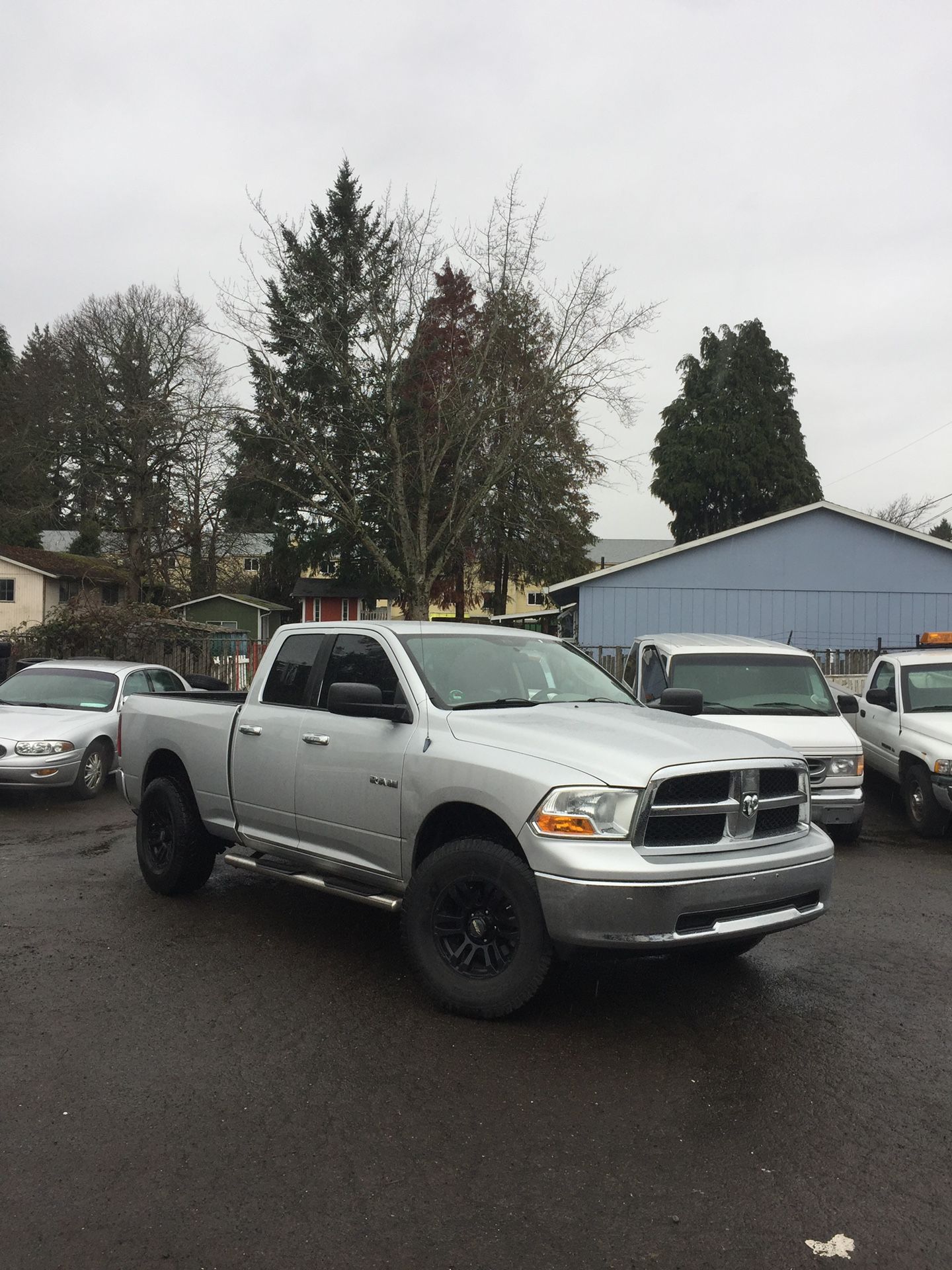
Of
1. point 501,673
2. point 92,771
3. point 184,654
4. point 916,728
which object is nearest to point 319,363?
point 184,654

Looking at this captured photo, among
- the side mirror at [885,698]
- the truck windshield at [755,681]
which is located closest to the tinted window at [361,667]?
the truck windshield at [755,681]

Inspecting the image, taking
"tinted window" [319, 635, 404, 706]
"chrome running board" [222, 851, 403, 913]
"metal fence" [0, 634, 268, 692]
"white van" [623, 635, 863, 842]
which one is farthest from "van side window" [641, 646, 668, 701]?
"metal fence" [0, 634, 268, 692]

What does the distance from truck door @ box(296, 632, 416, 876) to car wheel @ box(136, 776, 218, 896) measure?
1329mm

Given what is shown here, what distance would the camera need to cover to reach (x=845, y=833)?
9.21 metres

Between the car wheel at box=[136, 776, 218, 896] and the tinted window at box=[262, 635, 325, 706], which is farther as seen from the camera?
the car wheel at box=[136, 776, 218, 896]

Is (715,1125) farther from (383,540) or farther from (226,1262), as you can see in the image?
(383,540)

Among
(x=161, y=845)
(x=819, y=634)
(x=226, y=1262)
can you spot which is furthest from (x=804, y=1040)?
(x=819, y=634)

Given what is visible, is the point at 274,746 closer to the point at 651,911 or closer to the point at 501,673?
the point at 501,673

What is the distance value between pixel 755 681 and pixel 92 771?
7083 mm

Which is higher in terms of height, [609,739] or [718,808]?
[609,739]

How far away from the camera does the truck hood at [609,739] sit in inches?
176

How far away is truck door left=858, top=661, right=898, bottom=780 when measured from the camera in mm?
10445

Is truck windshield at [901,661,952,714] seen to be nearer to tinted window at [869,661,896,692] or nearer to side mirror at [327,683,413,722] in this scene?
tinted window at [869,661,896,692]

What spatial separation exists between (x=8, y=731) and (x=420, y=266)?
1855 centimetres
